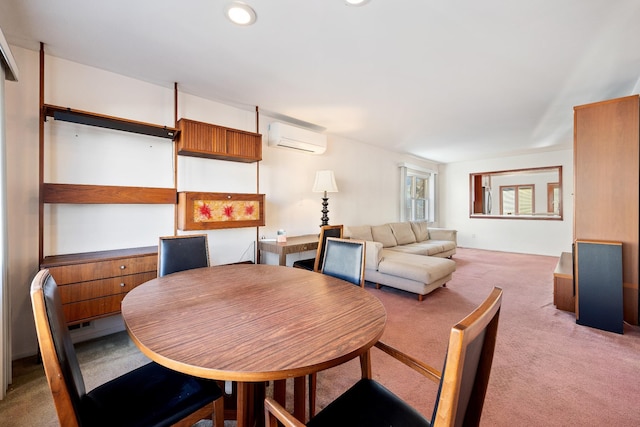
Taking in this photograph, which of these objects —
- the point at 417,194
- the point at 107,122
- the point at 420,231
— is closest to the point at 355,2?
the point at 107,122

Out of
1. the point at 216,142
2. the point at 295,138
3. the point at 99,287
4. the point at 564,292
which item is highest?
the point at 295,138

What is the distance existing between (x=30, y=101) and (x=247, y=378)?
2826mm

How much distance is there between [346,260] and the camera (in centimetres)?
194

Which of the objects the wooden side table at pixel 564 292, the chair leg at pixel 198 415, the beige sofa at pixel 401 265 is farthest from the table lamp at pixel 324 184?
the chair leg at pixel 198 415

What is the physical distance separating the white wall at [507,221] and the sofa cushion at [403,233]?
244 cm

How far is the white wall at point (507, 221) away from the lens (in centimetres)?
565

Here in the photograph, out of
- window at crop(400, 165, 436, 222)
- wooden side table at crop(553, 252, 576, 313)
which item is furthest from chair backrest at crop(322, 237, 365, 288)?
window at crop(400, 165, 436, 222)

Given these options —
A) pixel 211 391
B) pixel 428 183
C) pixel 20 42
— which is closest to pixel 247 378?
pixel 211 391

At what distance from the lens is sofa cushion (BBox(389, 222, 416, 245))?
204 inches

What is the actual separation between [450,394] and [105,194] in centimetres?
284

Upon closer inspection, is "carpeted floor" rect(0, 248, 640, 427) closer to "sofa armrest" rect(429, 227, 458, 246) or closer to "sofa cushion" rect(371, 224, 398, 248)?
"sofa cushion" rect(371, 224, 398, 248)

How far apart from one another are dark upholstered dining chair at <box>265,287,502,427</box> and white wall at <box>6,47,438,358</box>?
8.04ft

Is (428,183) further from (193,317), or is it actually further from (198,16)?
(193,317)

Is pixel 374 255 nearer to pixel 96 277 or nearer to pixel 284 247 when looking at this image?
pixel 284 247
